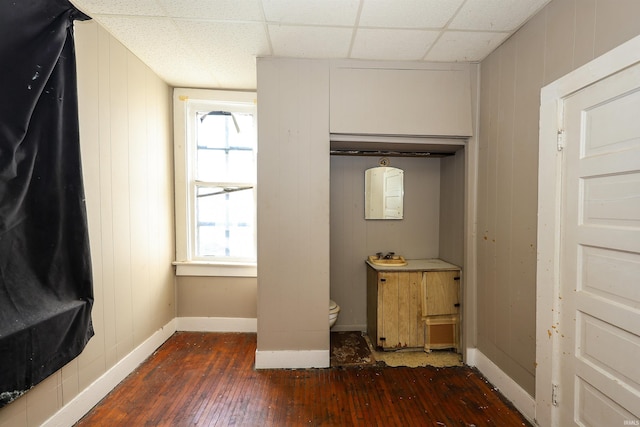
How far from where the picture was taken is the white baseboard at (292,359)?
7.64 feet

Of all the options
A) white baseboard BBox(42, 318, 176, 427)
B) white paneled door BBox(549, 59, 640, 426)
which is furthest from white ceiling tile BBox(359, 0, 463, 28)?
white baseboard BBox(42, 318, 176, 427)

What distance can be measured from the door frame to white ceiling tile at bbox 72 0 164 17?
8.02 feet

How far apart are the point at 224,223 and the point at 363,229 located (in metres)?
1.52

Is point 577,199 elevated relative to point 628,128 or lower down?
lower down

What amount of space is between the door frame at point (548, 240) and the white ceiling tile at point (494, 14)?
514 mm

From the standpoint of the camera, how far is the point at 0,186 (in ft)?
4.27

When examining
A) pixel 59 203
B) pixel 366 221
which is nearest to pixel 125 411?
pixel 59 203

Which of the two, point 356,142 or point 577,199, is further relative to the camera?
point 356,142

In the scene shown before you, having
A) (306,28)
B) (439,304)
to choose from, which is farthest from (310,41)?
(439,304)

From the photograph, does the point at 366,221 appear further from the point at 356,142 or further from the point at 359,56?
the point at 359,56

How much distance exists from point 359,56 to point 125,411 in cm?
308

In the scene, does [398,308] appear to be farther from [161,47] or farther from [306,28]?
[161,47]

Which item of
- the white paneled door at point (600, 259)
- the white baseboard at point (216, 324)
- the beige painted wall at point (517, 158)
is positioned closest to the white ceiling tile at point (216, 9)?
the beige painted wall at point (517, 158)

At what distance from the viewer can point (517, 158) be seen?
6.25 feet
